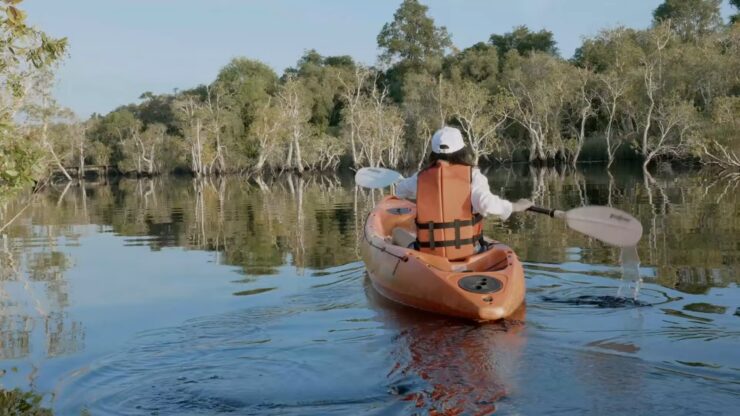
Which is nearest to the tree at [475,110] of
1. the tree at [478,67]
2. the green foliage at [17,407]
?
the tree at [478,67]

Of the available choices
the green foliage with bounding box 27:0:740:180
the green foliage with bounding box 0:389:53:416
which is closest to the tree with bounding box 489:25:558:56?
the green foliage with bounding box 27:0:740:180

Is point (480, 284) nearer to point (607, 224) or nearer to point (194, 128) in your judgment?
point (607, 224)

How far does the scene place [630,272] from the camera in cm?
739

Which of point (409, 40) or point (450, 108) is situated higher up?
point (409, 40)

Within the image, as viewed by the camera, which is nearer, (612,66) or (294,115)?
(612,66)

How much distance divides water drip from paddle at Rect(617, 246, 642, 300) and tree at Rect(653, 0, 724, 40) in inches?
1840

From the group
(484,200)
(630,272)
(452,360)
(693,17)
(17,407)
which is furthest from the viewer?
(693,17)

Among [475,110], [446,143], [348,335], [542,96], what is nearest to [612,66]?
[542,96]

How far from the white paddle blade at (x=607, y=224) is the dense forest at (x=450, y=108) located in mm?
21664

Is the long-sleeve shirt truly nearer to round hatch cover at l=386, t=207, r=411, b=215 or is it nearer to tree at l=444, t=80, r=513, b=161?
round hatch cover at l=386, t=207, r=411, b=215

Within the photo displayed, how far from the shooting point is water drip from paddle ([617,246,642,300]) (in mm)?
6891

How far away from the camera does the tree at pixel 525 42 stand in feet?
180

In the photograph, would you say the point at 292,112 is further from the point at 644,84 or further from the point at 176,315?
the point at 176,315

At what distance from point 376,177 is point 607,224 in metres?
3.44
